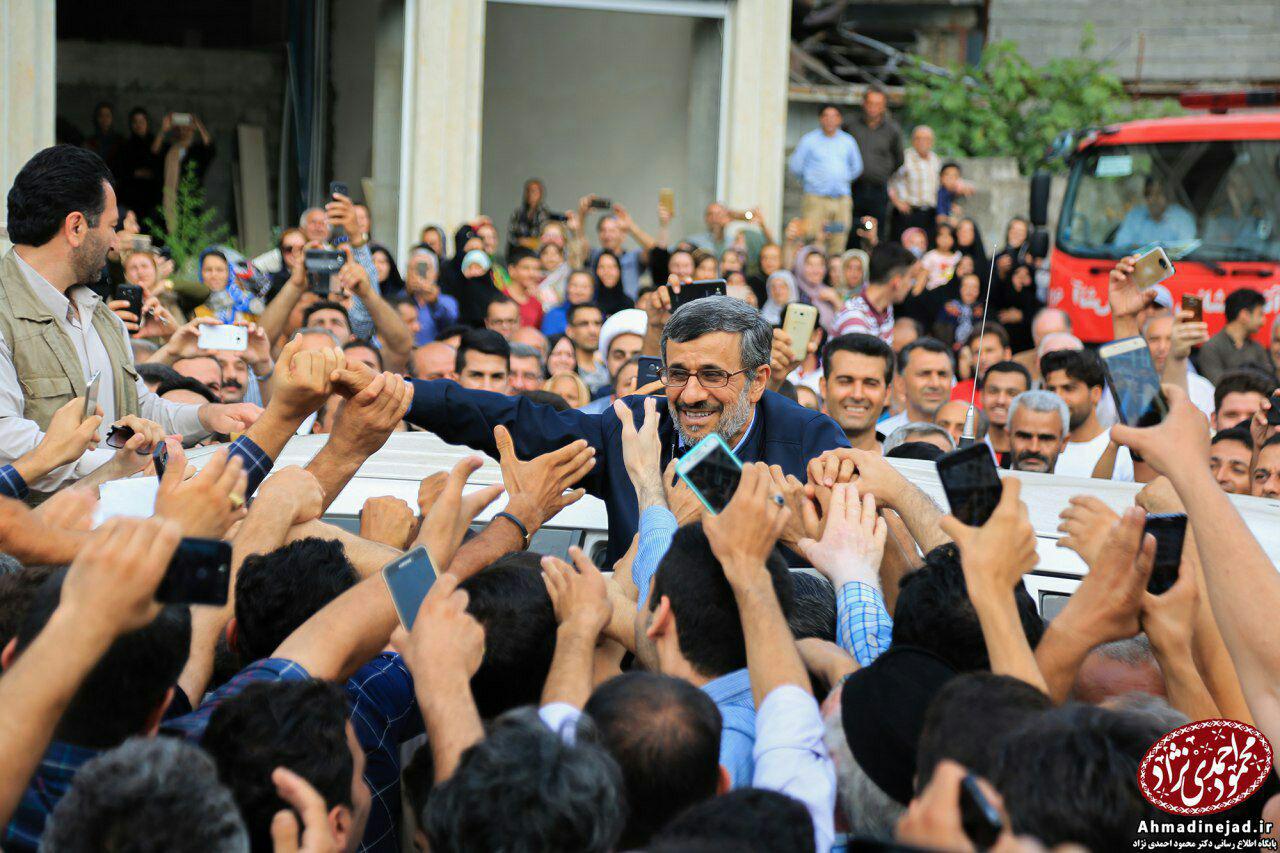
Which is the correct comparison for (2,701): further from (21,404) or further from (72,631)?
(21,404)

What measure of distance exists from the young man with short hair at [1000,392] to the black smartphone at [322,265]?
11.5ft

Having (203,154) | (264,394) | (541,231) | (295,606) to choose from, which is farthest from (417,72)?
(295,606)

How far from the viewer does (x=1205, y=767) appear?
2.60 metres

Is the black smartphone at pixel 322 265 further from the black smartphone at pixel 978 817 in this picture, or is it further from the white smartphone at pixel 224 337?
the black smartphone at pixel 978 817

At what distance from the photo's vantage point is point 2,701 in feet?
7.20

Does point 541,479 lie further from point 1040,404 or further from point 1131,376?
point 1040,404

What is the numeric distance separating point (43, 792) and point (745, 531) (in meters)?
1.34

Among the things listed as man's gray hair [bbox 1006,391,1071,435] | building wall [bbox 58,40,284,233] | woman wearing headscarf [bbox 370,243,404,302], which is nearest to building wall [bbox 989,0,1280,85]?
building wall [bbox 58,40,284,233]

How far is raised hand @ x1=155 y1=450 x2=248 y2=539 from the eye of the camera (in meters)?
2.75

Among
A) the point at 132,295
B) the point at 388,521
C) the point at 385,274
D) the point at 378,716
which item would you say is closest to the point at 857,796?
the point at 378,716

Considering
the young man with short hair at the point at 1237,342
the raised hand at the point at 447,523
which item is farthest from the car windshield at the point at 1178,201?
the raised hand at the point at 447,523

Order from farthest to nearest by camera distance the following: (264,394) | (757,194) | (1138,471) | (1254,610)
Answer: (757,194)
(264,394)
(1138,471)
(1254,610)

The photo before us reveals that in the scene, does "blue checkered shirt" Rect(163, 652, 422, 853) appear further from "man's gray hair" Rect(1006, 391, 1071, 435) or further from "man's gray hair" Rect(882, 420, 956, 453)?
"man's gray hair" Rect(1006, 391, 1071, 435)

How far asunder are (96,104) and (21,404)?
13.5m
